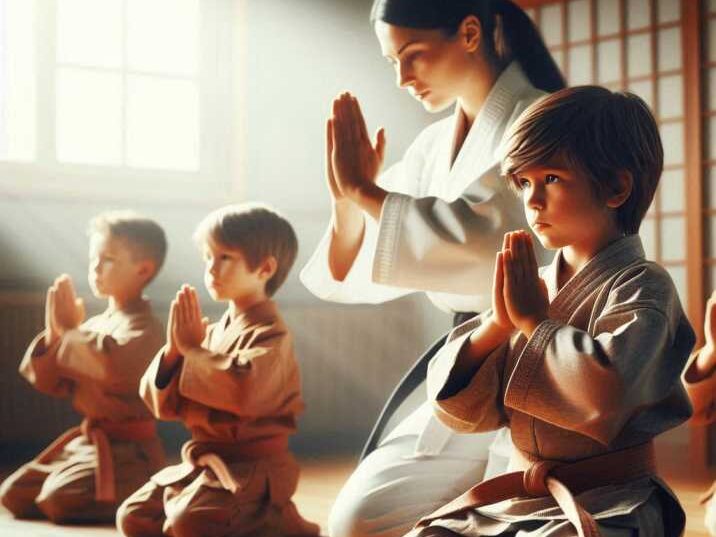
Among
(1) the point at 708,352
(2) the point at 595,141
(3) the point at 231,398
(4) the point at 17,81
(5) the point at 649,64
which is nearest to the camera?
(2) the point at 595,141

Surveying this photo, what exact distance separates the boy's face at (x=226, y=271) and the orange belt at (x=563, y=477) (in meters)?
1.18

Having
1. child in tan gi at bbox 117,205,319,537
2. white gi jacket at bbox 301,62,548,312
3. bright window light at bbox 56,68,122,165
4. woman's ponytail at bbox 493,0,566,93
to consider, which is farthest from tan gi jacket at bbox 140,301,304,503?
bright window light at bbox 56,68,122,165

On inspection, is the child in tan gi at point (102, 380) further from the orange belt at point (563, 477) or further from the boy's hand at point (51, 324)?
the orange belt at point (563, 477)

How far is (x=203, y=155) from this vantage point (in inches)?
189

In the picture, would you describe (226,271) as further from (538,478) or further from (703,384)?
(538,478)

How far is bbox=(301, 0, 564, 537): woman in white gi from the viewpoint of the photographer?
7.05 ft

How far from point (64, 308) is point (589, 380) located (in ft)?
6.69

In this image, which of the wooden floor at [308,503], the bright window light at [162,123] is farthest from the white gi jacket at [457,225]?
the bright window light at [162,123]

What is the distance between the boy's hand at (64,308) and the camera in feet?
10.4

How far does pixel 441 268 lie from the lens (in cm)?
216

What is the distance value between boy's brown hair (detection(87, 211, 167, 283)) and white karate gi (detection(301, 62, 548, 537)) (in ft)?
3.71

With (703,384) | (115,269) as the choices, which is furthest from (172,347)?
(703,384)

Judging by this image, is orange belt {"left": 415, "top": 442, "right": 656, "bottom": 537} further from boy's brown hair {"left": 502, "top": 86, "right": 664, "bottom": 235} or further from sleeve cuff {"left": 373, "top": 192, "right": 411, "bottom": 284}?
sleeve cuff {"left": 373, "top": 192, "right": 411, "bottom": 284}

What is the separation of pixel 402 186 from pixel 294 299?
7.35ft
